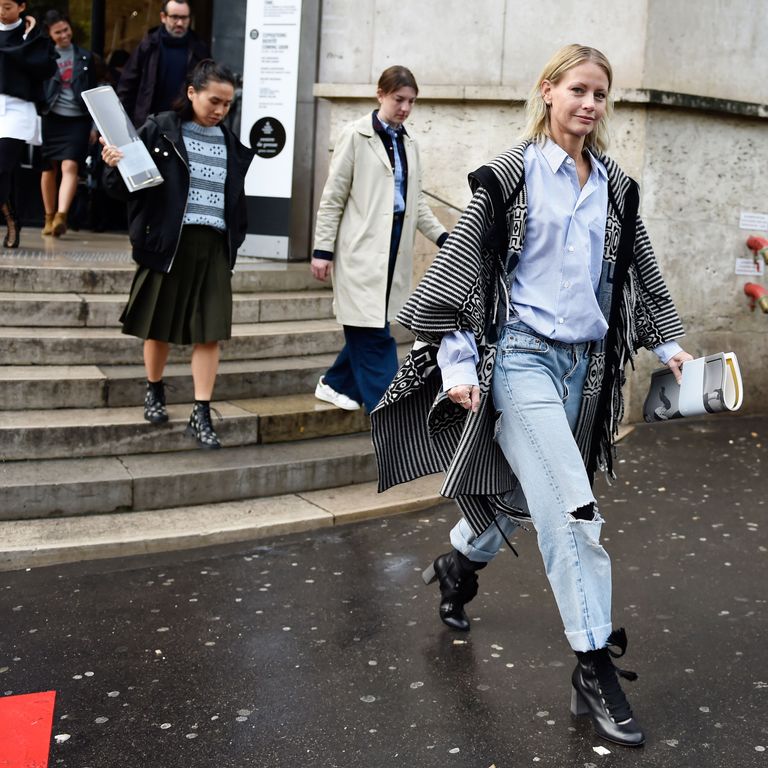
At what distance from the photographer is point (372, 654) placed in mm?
4164

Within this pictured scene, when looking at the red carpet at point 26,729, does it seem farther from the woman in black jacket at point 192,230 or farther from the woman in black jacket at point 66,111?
the woman in black jacket at point 66,111

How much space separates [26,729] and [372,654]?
120 centimetres

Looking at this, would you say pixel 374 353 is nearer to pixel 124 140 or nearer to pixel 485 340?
pixel 124 140

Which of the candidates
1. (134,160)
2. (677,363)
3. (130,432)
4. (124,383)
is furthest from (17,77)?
(677,363)

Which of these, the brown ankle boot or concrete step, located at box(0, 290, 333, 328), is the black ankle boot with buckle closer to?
concrete step, located at box(0, 290, 333, 328)

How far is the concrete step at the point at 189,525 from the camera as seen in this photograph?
5070mm

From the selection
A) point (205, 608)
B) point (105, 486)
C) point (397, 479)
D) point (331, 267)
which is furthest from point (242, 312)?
point (397, 479)

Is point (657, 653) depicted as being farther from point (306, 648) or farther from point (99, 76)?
point (99, 76)

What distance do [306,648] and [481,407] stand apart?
1160mm

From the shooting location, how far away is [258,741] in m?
3.49

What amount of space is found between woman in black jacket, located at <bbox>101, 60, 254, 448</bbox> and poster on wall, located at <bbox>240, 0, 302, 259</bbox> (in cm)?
334

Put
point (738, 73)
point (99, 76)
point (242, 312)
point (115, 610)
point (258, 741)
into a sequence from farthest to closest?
Result: point (99, 76) → point (738, 73) → point (242, 312) → point (115, 610) → point (258, 741)

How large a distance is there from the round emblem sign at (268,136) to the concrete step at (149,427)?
3038 millimetres

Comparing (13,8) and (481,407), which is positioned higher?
(13,8)
